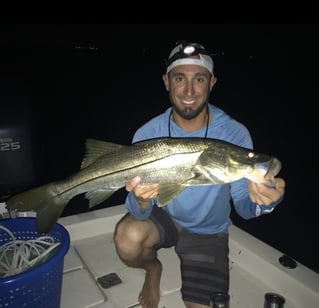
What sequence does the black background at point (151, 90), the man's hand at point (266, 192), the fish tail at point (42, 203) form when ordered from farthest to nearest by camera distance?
the black background at point (151, 90) < the fish tail at point (42, 203) < the man's hand at point (266, 192)

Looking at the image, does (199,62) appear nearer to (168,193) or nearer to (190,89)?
(190,89)

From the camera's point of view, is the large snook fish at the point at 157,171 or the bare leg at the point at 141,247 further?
the bare leg at the point at 141,247

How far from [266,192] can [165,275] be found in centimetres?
149

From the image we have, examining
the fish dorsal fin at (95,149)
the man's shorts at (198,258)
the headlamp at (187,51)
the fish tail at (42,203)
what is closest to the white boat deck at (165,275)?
the man's shorts at (198,258)

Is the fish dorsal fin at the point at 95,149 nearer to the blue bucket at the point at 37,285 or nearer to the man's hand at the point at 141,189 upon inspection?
the man's hand at the point at 141,189

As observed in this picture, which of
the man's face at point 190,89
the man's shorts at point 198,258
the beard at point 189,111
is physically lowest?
the man's shorts at point 198,258

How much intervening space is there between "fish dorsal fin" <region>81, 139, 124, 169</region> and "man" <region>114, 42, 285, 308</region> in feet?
1.57

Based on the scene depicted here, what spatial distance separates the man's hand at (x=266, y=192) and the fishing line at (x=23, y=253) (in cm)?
156

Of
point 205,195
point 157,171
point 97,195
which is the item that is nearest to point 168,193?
point 157,171

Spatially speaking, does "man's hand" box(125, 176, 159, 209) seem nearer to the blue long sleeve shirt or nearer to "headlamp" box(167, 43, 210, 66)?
the blue long sleeve shirt

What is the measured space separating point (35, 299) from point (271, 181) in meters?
1.79

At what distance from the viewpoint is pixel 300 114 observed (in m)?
11.7

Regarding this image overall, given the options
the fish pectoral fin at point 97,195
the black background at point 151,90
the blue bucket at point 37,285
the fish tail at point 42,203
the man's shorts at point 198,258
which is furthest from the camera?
the black background at point 151,90

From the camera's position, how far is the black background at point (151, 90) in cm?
655
